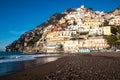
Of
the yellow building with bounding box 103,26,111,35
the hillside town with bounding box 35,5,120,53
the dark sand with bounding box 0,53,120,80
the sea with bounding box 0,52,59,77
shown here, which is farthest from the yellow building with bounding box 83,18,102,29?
the dark sand with bounding box 0,53,120,80

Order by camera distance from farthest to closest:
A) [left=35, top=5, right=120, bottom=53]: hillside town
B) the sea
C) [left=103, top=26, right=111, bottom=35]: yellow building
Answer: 1. [left=103, top=26, right=111, bottom=35]: yellow building
2. [left=35, top=5, right=120, bottom=53]: hillside town
3. the sea

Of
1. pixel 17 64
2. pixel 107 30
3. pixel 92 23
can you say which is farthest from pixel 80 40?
pixel 17 64

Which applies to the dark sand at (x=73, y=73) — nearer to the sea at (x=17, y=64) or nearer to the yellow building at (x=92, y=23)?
the sea at (x=17, y=64)

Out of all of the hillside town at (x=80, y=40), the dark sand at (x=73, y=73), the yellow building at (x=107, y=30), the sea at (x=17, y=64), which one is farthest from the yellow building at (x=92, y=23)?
the dark sand at (x=73, y=73)

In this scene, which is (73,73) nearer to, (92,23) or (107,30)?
(107,30)

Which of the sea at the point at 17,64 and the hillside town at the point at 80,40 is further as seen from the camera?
the hillside town at the point at 80,40

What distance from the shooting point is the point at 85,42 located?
83.6 metres

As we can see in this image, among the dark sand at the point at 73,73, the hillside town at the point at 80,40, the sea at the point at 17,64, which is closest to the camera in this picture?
the dark sand at the point at 73,73

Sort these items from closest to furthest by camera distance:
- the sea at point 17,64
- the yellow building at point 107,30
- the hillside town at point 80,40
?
the sea at point 17,64, the hillside town at point 80,40, the yellow building at point 107,30

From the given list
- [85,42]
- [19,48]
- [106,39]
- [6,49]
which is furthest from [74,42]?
[6,49]

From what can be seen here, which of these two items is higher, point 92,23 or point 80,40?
point 92,23

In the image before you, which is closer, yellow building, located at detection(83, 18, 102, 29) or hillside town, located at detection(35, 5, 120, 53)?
hillside town, located at detection(35, 5, 120, 53)

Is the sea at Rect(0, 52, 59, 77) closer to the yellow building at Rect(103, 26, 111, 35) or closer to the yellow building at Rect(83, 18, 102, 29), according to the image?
the yellow building at Rect(103, 26, 111, 35)

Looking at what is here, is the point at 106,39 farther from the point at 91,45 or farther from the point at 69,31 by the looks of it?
the point at 69,31
